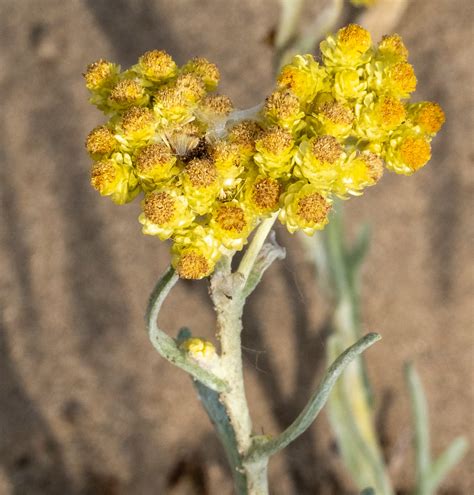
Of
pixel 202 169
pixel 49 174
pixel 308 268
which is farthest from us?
pixel 49 174

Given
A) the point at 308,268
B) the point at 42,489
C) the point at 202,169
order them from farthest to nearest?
the point at 308,268
the point at 42,489
the point at 202,169

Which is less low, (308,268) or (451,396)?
(308,268)

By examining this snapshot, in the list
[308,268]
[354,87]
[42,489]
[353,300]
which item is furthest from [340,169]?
→ [42,489]

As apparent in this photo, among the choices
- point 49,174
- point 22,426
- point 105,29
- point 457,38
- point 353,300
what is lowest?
point 353,300

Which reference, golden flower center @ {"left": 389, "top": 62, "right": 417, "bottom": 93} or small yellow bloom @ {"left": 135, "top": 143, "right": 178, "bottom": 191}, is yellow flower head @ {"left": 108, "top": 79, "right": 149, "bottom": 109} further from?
golden flower center @ {"left": 389, "top": 62, "right": 417, "bottom": 93}

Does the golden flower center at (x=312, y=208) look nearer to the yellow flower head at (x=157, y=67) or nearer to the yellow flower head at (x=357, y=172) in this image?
the yellow flower head at (x=357, y=172)

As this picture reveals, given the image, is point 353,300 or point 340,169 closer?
point 340,169

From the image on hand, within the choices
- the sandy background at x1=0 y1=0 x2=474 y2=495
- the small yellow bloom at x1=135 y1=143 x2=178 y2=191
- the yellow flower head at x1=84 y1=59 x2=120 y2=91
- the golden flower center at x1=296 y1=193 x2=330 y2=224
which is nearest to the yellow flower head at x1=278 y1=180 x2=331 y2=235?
the golden flower center at x1=296 y1=193 x2=330 y2=224

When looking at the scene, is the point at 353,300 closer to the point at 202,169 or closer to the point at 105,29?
the point at 202,169
